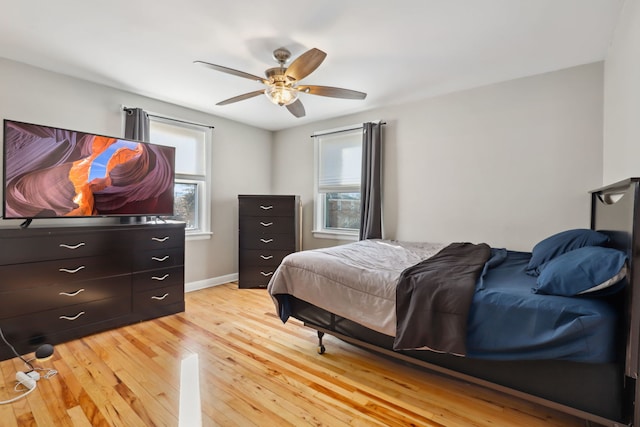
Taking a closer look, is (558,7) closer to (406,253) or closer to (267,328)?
(406,253)

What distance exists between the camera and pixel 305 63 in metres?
2.10

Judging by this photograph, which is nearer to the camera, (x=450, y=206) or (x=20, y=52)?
(x=20, y=52)

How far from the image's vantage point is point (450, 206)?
331cm

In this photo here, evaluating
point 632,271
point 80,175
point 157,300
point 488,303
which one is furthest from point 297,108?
point 632,271

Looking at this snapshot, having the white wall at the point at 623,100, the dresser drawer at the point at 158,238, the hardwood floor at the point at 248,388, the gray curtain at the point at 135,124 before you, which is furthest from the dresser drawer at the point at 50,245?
the white wall at the point at 623,100

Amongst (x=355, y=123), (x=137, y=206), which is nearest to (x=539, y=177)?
(x=355, y=123)

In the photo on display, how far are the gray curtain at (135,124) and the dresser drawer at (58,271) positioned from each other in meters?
1.36

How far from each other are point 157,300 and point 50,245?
3.39ft

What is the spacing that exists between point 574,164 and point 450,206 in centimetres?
111

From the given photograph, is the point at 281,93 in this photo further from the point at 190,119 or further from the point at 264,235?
the point at 264,235

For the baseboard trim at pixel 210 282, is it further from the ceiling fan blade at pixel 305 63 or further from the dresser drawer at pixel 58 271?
the ceiling fan blade at pixel 305 63

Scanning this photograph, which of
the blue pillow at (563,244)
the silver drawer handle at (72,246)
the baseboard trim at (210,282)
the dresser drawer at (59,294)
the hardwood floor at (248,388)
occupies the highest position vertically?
the blue pillow at (563,244)

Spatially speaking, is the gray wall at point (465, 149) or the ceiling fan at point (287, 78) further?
the gray wall at point (465, 149)

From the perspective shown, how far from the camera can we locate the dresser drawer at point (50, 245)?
220 cm
